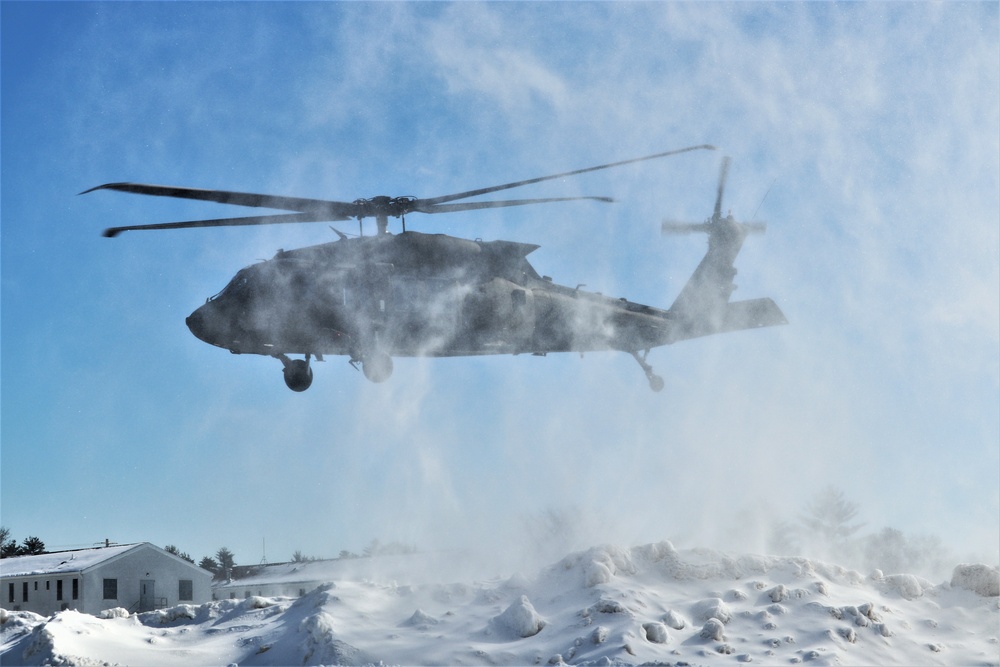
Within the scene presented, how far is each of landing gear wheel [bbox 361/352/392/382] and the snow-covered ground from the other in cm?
430

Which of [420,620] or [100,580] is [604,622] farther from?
[100,580]

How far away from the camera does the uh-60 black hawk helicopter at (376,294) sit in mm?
18469

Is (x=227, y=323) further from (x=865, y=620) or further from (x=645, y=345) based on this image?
(x=865, y=620)

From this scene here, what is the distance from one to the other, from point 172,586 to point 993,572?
32119mm

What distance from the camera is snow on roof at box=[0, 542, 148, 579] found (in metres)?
35.4

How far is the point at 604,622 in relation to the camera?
48.1 ft

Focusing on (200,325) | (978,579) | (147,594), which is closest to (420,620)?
(200,325)

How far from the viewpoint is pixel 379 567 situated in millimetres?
21594

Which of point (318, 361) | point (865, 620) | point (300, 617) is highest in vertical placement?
point (318, 361)

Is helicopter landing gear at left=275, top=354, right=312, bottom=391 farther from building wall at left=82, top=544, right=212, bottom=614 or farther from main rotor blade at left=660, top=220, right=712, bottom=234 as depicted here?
building wall at left=82, top=544, right=212, bottom=614

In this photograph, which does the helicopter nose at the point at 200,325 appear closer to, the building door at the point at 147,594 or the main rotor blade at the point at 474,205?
the main rotor blade at the point at 474,205

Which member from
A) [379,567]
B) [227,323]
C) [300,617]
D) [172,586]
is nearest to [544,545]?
[379,567]

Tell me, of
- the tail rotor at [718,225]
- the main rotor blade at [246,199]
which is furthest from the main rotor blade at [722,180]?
the main rotor blade at [246,199]

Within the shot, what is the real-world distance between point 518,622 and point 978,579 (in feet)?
29.9
